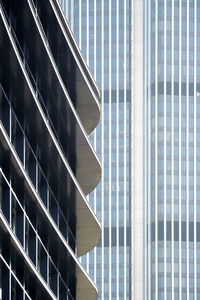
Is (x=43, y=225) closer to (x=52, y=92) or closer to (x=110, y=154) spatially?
(x=52, y=92)

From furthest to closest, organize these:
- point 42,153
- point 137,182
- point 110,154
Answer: point 137,182 < point 110,154 < point 42,153

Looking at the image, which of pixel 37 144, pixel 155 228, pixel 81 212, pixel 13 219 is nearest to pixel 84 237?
pixel 81 212

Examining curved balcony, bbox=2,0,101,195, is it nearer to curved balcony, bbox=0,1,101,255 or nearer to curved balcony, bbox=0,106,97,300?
curved balcony, bbox=0,1,101,255

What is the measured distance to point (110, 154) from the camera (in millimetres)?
193375

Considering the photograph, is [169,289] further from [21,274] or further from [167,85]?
[21,274]

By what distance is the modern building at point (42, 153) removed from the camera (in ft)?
131

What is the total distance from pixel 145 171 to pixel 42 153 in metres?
149

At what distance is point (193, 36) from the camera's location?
7869 inches

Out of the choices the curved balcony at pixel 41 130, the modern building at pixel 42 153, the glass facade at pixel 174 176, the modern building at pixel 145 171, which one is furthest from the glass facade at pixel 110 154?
the modern building at pixel 42 153

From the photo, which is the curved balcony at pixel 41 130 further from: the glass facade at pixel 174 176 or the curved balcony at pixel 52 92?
the glass facade at pixel 174 176

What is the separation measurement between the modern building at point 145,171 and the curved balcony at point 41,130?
430 feet

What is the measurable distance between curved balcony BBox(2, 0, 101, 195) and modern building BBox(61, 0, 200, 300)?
430 feet

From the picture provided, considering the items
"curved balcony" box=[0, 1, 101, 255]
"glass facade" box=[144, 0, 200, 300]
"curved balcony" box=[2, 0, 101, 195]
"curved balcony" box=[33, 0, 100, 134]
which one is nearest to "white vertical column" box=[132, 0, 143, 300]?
"glass facade" box=[144, 0, 200, 300]

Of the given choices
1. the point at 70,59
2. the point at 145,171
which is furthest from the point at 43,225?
the point at 145,171
